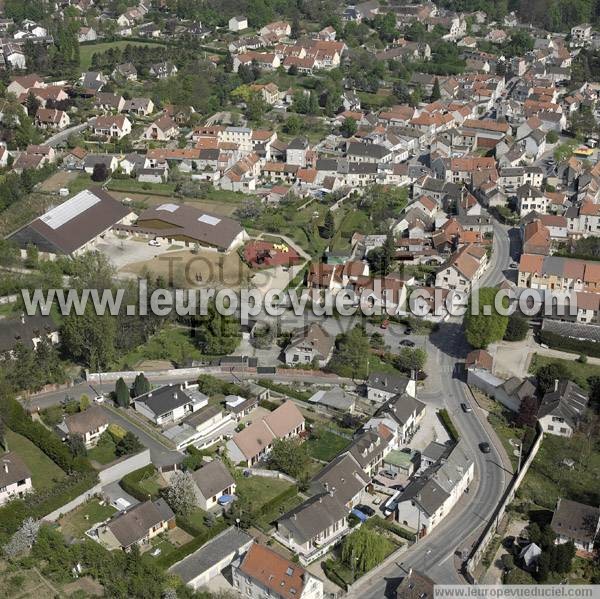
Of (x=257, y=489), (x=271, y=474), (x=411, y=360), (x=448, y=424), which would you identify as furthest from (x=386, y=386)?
(x=257, y=489)

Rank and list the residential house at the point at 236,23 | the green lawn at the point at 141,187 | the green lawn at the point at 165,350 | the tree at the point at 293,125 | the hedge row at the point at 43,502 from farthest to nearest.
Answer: the residential house at the point at 236,23 < the tree at the point at 293,125 < the green lawn at the point at 141,187 < the green lawn at the point at 165,350 < the hedge row at the point at 43,502

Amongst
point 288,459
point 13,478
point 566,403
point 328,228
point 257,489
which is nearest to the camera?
point 13,478

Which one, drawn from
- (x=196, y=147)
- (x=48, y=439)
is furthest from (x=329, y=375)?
(x=196, y=147)

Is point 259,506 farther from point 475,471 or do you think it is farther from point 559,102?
point 559,102

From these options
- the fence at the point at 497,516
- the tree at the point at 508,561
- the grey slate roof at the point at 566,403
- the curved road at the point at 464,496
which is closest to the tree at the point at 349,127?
the curved road at the point at 464,496

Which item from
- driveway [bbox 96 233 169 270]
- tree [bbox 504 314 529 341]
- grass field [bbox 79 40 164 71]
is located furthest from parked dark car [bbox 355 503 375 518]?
grass field [bbox 79 40 164 71]

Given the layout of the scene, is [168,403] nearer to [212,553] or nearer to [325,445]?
[325,445]

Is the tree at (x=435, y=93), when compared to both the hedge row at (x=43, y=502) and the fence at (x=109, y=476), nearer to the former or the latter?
the fence at (x=109, y=476)
